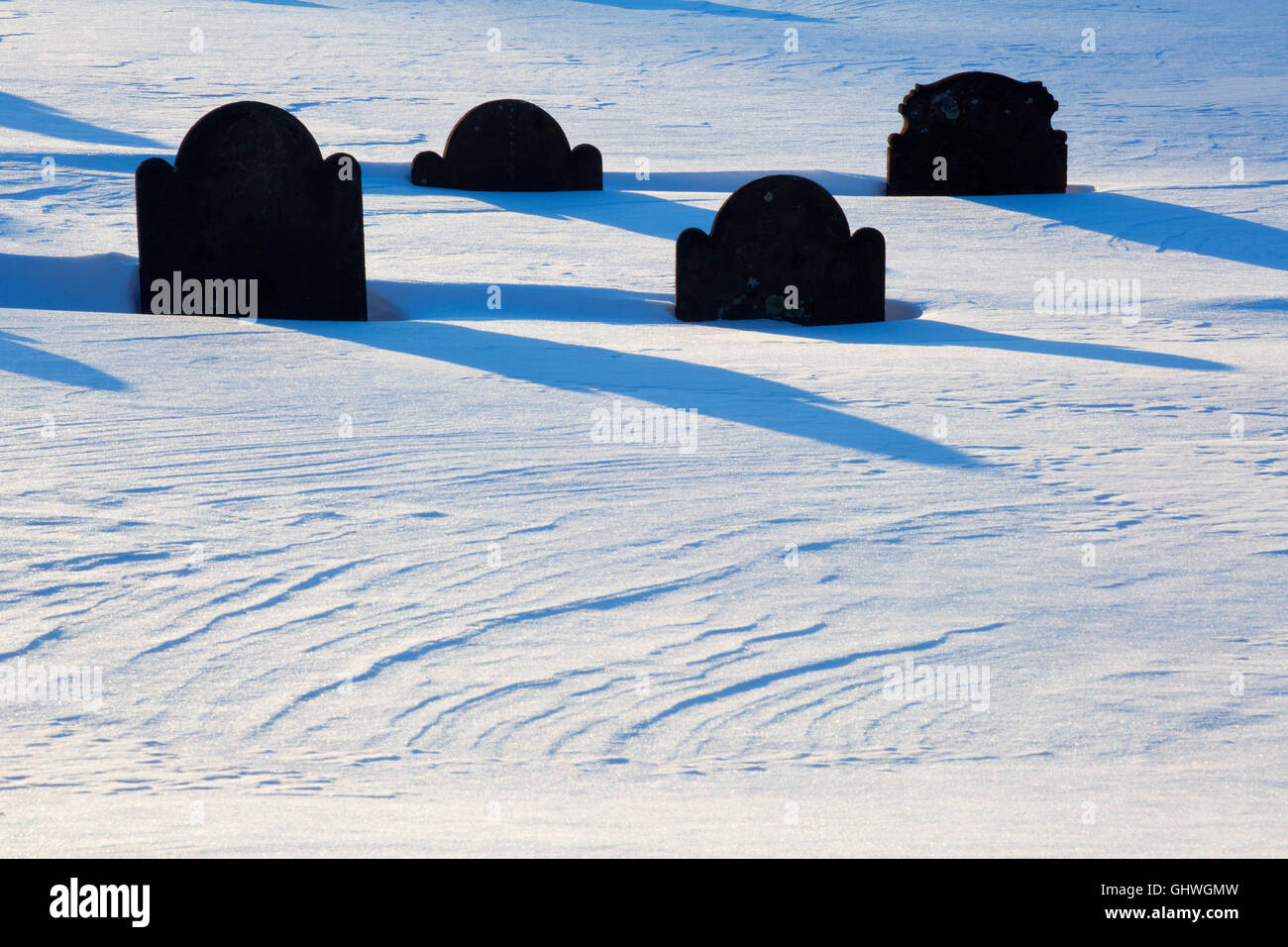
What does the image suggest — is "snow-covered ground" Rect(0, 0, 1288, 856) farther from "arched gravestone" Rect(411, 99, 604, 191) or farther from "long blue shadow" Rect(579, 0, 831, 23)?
"long blue shadow" Rect(579, 0, 831, 23)

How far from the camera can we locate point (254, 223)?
17.6 ft

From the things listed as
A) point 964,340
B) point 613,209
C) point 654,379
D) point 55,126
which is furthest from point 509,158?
point 654,379

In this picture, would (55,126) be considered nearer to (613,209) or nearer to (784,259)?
(613,209)

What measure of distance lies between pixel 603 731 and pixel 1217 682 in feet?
3.38

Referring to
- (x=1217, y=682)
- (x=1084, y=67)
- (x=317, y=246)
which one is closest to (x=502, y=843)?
(x=1217, y=682)

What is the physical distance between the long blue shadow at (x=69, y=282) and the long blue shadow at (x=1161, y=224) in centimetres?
479

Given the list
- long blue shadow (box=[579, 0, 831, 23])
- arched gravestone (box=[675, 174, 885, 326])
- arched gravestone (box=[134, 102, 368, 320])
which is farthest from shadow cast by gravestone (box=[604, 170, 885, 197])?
long blue shadow (box=[579, 0, 831, 23])

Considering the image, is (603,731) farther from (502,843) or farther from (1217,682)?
(1217,682)

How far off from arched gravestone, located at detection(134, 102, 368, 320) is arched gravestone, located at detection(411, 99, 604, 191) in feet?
10.5

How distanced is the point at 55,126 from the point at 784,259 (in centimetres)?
647

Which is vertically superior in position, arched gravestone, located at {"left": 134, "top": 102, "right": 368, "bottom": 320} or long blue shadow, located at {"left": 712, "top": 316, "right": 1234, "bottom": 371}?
arched gravestone, located at {"left": 134, "top": 102, "right": 368, "bottom": 320}

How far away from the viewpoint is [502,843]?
1.73 m

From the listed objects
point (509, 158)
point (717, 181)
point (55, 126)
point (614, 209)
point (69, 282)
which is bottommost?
point (69, 282)

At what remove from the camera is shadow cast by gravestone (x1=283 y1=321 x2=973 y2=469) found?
3.77 m
